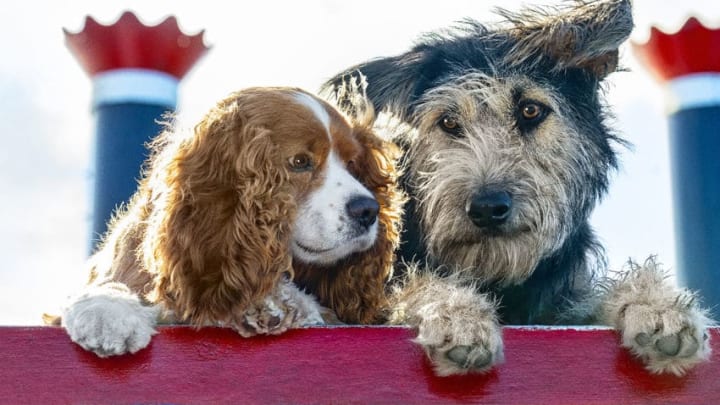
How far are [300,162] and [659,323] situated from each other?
3.48ft

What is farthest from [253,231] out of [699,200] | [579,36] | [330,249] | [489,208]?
[699,200]

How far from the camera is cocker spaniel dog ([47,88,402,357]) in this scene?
2.53 m

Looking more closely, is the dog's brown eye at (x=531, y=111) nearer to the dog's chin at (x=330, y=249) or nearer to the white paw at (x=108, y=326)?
the dog's chin at (x=330, y=249)

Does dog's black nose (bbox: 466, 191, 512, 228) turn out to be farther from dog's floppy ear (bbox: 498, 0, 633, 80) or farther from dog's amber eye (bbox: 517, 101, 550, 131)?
dog's floppy ear (bbox: 498, 0, 633, 80)

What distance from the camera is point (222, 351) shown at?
2.38 m

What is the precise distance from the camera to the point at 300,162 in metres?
2.90

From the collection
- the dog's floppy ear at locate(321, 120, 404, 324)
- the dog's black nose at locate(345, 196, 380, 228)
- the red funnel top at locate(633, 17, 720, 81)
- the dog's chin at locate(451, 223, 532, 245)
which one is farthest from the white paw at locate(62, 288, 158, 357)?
the red funnel top at locate(633, 17, 720, 81)

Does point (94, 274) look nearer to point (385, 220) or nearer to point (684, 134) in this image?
point (385, 220)

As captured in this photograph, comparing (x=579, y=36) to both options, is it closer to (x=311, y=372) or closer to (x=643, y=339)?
(x=643, y=339)

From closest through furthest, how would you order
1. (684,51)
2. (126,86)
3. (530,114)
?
(530,114) < (126,86) < (684,51)

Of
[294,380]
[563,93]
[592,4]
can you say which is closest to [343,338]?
[294,380]

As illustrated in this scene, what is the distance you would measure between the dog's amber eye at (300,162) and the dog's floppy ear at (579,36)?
2.87 ft

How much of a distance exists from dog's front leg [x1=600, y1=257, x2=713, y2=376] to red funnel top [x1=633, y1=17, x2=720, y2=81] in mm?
1492

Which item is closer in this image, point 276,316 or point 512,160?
point 276,316
